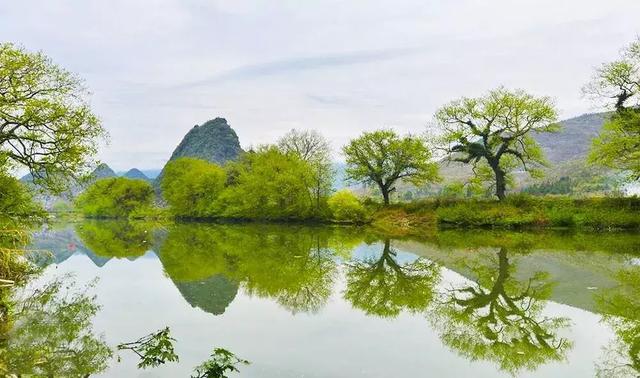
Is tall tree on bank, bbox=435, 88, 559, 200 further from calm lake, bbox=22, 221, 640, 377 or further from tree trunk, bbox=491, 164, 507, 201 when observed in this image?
calm lake, bbox=22, 221, 640, 377

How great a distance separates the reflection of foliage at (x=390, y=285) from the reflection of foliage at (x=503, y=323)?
902 millimetres

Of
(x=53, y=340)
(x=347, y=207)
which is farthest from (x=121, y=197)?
(x=53, y=340)

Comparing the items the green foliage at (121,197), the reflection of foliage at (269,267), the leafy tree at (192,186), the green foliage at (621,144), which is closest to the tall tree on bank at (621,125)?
the green foliage at (621,144)

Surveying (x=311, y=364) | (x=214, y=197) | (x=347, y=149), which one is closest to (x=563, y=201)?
(x=347, y=149)

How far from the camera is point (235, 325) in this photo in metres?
11.2

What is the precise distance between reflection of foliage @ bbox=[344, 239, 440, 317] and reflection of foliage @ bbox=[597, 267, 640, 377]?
4436 millimetres

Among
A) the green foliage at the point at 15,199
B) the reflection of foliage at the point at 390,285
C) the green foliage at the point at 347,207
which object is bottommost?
the reflection of foliage at the point at 390,285

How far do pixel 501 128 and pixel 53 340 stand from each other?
1752 inches

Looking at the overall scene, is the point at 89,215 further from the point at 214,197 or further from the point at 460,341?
the point at 460,341

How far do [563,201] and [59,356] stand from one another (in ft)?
141

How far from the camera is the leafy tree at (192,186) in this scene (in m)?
75.9

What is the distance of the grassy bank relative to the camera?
39.5 m

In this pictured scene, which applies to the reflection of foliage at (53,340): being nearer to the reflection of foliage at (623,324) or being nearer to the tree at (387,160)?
the reflection of foliage at (623,324)

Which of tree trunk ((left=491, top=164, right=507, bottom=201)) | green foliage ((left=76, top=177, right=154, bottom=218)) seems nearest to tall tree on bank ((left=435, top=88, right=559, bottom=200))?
tree trunk ((left=491, top=164, right=507, bottom=201))
